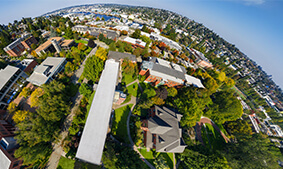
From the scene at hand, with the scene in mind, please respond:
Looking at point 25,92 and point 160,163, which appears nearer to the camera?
point 160,163

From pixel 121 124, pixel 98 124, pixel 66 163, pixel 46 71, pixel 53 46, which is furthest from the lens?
pixel 53 46

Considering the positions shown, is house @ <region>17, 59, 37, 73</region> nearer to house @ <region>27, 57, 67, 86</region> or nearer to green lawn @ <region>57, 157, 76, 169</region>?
house @ <region>27, 57, 67, 86</region>

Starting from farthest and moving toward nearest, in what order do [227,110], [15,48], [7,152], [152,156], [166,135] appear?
[15,48]
[227,110]
[152,156]
[166,135]
[7,152]

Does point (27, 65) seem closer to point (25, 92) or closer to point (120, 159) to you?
point (25, 92)

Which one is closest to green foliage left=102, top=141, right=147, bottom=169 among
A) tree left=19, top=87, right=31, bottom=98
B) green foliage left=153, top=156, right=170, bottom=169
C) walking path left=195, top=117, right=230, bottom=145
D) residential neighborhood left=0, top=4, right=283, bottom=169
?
residential neighborhood left=0, top=4, right=283, bottom=169

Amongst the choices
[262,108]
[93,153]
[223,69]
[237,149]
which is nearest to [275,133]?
[262,108]

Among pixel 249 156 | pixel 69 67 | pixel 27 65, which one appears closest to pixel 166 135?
pixel 249 156
